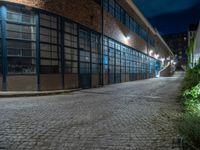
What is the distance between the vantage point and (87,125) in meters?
5.54

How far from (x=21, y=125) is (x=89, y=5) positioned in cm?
1373

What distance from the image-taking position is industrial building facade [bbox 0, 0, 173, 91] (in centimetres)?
1172

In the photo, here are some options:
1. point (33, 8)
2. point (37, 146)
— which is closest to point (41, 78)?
point (33, 8)

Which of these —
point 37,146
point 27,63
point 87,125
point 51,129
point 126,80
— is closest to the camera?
point 37,146

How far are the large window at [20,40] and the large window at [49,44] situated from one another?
50 centimetres

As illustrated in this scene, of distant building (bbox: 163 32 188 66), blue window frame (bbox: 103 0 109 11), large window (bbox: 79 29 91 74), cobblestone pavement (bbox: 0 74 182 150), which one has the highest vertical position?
distant building (bbox: 163 32 188 66)

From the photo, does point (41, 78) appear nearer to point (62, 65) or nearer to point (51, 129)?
point (62, 65)

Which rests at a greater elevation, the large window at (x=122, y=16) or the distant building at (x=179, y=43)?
the distant building at (x=179, y=43)

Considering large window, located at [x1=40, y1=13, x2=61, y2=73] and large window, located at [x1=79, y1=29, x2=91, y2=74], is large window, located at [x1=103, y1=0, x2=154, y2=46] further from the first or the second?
large window, located at [x1=40, y1=13, x2=61, y2=73]

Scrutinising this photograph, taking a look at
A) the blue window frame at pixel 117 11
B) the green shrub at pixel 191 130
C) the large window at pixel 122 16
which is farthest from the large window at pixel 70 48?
the green shrub at pixel 191 130

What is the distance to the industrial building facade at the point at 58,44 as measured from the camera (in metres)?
11.7

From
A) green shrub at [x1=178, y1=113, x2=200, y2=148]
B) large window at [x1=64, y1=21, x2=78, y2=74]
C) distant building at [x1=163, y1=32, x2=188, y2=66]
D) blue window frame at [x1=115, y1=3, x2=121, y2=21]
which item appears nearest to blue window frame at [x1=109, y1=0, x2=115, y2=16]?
blue window frame at [x1=115, y1=3, x2=121, y2=21]

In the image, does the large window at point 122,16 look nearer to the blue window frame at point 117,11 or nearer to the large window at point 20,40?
the blue window frame at point 117,11

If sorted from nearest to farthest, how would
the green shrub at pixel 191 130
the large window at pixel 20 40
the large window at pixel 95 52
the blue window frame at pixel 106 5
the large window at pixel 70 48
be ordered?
the green shrub at pixel 191 130
the large window at pixel 20 40
the large window at pixel 70 48
the large window at pixel 95 52
the blue window frame at pixel 106 5
